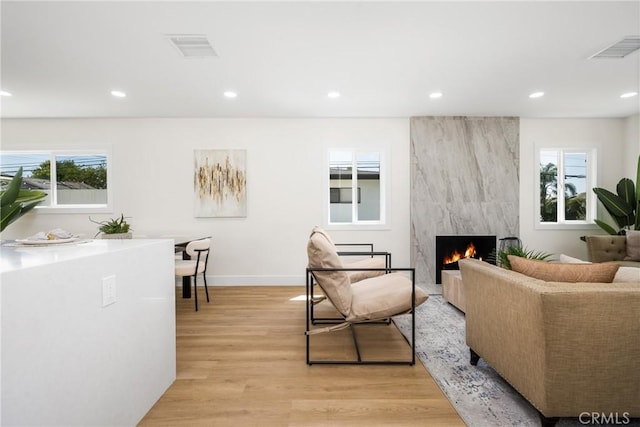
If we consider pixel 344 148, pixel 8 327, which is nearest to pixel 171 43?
pixel 8 327

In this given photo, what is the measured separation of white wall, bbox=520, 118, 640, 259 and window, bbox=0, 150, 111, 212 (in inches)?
256

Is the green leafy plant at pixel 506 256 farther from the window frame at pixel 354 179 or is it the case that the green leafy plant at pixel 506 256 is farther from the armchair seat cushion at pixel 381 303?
the window frame at pixel 354 179

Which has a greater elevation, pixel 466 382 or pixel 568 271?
pixel 568 271

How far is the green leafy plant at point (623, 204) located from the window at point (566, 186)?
0.38 meters

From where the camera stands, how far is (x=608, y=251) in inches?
156

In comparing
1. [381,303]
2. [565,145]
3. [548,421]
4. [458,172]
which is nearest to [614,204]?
[565,145]

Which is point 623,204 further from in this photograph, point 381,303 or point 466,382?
point 381,303

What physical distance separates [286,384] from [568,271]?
1748mm

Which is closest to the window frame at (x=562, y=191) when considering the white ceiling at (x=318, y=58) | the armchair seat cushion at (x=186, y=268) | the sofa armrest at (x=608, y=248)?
the white ceiling at (x=318, y=58)

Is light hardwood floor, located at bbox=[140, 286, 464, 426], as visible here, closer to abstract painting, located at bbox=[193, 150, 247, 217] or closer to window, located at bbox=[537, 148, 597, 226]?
abstract painting, located at bbox=[193, 150, 247, 217]

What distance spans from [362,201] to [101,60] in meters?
3.62

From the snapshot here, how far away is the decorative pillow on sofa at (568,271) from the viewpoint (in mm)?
1622

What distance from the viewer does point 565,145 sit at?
4.98 metres

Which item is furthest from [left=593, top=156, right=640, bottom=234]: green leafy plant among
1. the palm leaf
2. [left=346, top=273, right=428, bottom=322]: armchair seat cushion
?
[left=346, top=273, right=428, bottom=322]: armchair seat cushion
